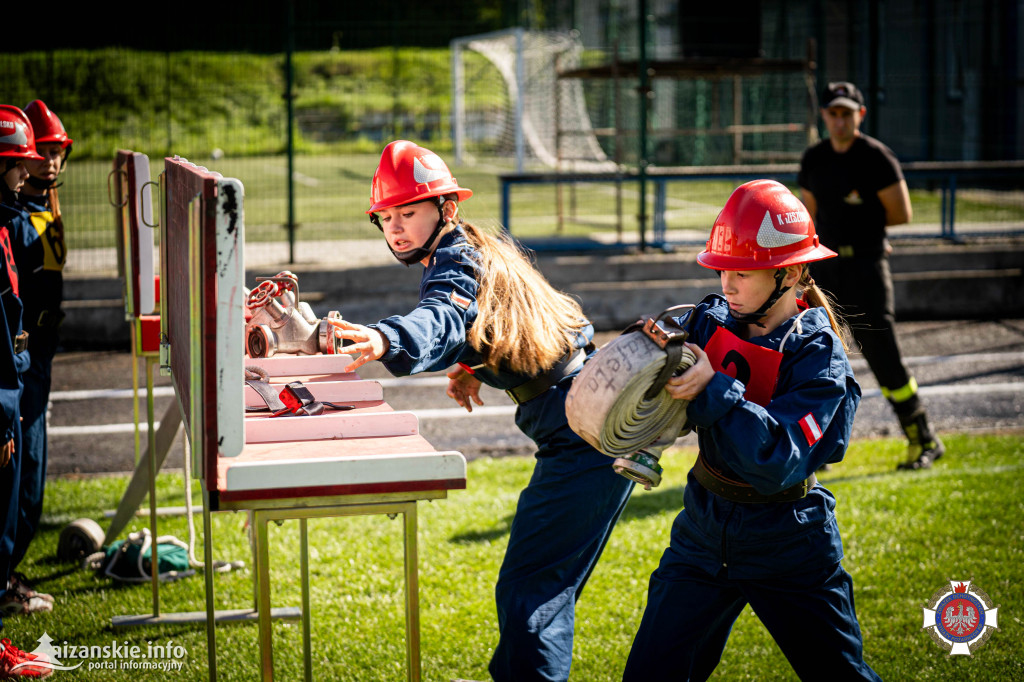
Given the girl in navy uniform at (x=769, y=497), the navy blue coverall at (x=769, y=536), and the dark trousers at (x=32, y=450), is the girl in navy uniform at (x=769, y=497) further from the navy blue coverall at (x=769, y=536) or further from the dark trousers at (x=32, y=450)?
the dark trousers at (x=32, y=450)

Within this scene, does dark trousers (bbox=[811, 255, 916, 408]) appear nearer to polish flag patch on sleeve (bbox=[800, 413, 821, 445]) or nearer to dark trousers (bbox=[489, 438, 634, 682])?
dark trousers (bbox=[489, 438, 634, 682])

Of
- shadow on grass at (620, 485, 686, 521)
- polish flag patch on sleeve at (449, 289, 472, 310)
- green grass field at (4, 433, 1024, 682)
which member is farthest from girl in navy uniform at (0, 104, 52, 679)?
shadow on grass at (620, 485, 686, 521)

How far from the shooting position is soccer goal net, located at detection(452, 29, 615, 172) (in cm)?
2245

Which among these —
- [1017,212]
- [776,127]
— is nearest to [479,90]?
[776,127]

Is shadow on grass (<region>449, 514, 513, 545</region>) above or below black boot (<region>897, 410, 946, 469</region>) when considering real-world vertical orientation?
below

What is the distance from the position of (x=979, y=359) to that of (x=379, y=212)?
8.17 metres

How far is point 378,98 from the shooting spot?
18.8 metres

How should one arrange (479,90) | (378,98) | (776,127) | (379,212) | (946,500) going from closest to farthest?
(379,212) < (946,500) < (776,127) < (378,98) < (479,90)

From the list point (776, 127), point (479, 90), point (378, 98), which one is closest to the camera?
point (776, 127)

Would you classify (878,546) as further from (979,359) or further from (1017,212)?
(1017,212)

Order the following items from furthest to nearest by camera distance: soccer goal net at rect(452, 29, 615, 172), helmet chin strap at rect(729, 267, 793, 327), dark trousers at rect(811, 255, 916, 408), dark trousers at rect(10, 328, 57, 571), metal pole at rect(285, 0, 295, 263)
A: soccer goal net at rect(452, 29, 615, 172), metal pole at rect(285, 0, 295, 263), dark trousers at rect(811, 255, 916, 408), dark trousers at rect(10, 328, 57, 571), helmet chin strap at rect(729, 267, 793, 327)

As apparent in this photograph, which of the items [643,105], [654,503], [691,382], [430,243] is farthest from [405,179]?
[643,105]

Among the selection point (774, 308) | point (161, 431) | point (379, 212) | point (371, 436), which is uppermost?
point (379, 212)

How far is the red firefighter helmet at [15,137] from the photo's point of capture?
16.9 feet
